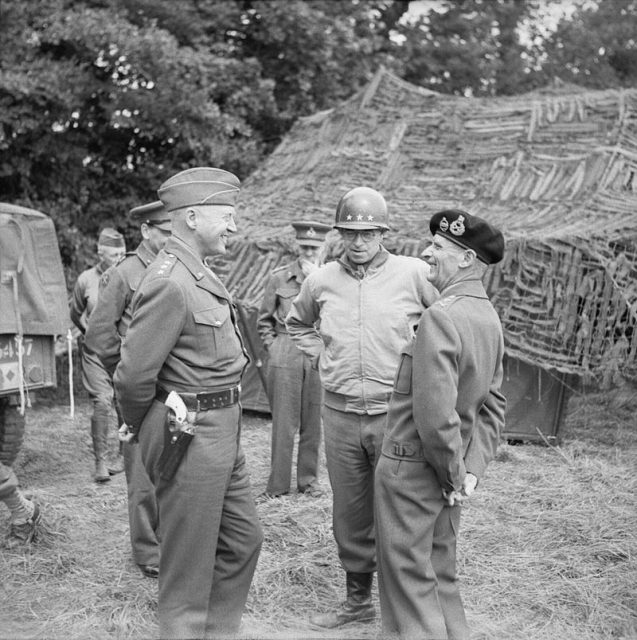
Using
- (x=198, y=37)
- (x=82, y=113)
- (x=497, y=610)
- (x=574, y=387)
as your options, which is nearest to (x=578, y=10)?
(x=198, y=37)

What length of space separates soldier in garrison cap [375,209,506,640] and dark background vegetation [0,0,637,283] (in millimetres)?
9448

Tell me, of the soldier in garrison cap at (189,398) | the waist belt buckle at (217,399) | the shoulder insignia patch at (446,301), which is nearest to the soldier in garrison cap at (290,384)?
the soldier in garrison cap at (189,398)

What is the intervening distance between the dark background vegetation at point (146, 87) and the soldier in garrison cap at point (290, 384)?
6347 mm

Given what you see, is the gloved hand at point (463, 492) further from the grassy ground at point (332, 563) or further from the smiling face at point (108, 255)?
the smiling face at point (108, 255)

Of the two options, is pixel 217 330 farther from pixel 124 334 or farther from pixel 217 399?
pixel 124 334

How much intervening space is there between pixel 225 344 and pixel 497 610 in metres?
2.08

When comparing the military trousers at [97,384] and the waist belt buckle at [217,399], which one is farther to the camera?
the military trousers at [97,384]

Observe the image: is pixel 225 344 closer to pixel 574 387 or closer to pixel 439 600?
pixel 439 600

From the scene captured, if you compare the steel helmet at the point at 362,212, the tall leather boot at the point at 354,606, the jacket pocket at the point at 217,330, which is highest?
the steel helmet at the point at 362,212

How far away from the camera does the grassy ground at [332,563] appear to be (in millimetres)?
4641

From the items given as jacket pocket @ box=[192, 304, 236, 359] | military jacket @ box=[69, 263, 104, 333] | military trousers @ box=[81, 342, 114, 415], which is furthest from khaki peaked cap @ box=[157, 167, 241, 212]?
military jacket @ box=[69, 263, 104, 333]

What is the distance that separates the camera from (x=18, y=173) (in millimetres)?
13094

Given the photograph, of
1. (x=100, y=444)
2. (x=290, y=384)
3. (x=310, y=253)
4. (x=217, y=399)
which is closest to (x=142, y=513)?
(x=217, y=399)

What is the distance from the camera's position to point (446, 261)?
157 inches
